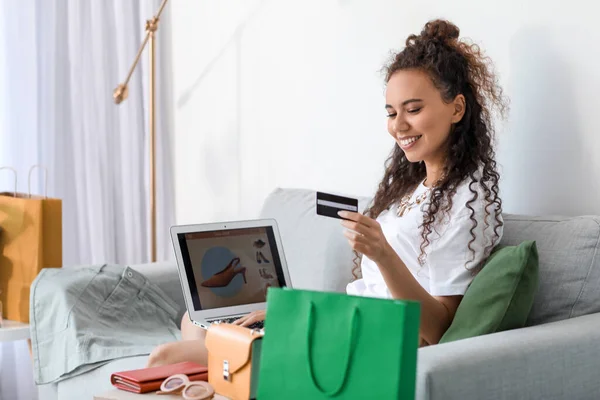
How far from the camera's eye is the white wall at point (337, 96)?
6.88ft

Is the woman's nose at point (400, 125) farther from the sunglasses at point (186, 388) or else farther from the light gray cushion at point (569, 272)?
the sunglasses at point (186, 388)

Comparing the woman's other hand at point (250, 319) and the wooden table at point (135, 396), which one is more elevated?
the woman's other hand at point (250, 319)

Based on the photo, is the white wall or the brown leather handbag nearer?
the brown leather handbag

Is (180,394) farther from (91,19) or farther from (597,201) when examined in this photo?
(91,19)

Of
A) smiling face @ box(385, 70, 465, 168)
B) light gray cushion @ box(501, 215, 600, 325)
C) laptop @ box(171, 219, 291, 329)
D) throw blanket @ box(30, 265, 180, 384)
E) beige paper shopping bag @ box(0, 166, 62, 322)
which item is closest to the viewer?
light gray cushion @ box(501, 215, 600, 325)

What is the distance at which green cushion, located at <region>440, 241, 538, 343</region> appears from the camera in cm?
169

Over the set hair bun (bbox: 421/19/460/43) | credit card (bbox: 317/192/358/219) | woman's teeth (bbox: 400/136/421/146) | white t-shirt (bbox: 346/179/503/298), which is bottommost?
white t-shirt (bbox: 346/179/503/298)

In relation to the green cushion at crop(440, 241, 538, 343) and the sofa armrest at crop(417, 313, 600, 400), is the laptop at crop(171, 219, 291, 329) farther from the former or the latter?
the sofa armrest at crop(417, 313, 600, 400)

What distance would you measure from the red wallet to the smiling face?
74 centimetres

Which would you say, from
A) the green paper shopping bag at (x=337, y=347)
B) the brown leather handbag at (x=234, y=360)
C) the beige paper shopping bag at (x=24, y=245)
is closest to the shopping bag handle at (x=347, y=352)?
the green paper shopping bag at (x=337, y=347)

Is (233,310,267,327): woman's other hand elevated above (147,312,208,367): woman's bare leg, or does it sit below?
above

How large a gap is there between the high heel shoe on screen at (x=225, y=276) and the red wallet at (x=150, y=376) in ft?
1.54

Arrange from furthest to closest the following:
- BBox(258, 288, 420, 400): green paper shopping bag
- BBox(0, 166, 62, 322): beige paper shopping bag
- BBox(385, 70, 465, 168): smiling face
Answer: BBox(0, 166, 62, 322): beige paper shopping bag → BBox(385, 70, 465, 168): smiling face → BBox(258, 288, 420, 400): green paper shopping bag

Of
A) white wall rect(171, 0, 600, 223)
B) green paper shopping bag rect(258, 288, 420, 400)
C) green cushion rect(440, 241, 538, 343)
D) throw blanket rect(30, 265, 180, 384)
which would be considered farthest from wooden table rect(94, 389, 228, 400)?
white wall rect(171, 0, 600, 223)
